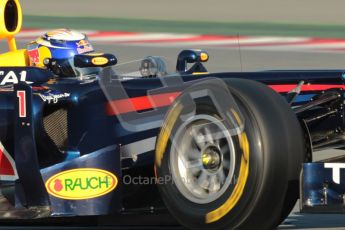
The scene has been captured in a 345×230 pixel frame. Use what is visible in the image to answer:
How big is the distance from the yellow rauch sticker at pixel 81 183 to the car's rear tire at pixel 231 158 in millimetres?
344

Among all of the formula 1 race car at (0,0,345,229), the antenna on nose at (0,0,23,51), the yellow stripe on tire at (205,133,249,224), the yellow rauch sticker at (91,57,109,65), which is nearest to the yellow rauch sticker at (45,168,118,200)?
the formula 1 race car at (0,0,345,229)

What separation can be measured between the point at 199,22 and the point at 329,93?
42.7 ft

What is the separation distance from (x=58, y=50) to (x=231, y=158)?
2817 mm

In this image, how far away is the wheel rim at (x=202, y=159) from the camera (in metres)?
5.01

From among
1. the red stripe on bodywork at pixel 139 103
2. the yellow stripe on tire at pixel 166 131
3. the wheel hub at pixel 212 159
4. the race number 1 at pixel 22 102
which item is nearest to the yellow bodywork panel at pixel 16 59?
the race number 1 at pixel 22 102

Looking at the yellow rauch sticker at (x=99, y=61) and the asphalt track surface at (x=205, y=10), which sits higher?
the yellow rauch sticker at (x=99, y=61)

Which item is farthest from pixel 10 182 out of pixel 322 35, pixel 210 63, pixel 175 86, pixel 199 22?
pixel 199 22

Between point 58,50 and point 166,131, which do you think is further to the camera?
point 58,50

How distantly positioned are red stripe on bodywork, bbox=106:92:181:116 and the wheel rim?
1.40 ft

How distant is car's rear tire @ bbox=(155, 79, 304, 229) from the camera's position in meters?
4.83

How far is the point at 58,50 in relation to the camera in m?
7.48

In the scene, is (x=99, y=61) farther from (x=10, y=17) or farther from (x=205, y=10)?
(x=205, y=10)

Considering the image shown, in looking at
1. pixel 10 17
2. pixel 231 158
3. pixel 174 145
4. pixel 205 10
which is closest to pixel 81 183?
pixel 174 145

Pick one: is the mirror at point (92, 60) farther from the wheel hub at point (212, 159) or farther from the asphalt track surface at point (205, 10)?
the asphalt track surface at point (205, 10)
